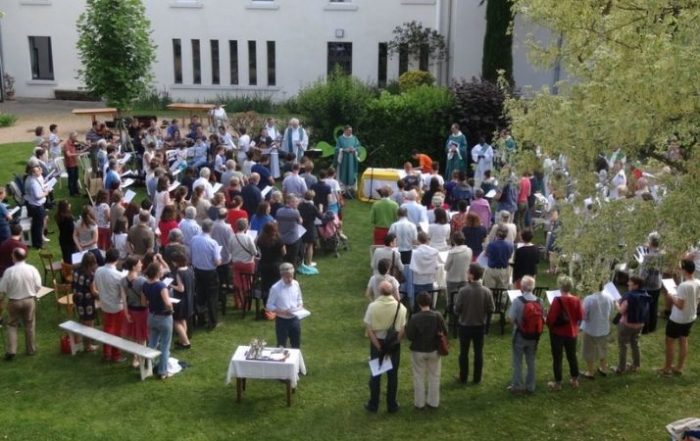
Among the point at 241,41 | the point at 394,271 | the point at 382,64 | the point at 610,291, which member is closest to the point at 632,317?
the point at 610,291

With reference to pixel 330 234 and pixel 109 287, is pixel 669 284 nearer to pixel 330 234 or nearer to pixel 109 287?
pixel 330 234

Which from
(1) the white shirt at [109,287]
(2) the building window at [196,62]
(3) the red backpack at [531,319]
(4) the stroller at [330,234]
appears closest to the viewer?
(3) the red backpack at [531,319]

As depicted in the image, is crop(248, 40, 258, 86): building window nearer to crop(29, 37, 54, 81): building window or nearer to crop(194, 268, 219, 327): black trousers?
crop(29, 37, 54, 81): building window

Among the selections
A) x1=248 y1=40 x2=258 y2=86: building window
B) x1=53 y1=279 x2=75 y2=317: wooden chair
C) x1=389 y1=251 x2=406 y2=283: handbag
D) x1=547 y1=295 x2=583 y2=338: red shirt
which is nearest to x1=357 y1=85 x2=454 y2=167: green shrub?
x1=389 y1=251 x2=406 y2=283: handbag

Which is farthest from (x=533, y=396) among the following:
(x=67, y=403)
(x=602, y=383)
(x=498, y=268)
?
(x=67, y=403)

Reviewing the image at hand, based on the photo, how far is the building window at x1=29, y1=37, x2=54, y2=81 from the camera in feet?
121

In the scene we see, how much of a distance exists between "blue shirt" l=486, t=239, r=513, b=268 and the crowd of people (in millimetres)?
16

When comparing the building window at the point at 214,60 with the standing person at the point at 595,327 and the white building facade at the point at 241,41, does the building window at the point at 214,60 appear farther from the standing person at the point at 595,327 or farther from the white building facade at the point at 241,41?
the standing person at the point at 595,327

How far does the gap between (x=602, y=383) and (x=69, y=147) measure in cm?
1449

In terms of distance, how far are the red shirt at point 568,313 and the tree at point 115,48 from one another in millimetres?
16664

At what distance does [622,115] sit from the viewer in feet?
22.9

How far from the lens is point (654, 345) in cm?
1178

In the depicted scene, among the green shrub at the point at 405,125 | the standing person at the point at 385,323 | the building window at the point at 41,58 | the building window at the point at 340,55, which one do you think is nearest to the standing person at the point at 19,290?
the standing person at the point at 385,323

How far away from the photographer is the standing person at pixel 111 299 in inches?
414
